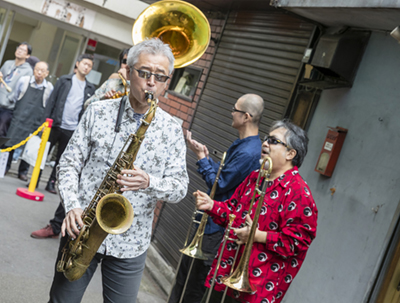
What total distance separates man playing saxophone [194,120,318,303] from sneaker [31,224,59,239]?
11.5 feet

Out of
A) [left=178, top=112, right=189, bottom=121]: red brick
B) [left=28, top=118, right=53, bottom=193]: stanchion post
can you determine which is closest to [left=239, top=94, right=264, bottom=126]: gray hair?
[left=178, top=112, right=189, bottom=121]: red brick

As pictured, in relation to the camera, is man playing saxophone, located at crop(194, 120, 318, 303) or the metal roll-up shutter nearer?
man playing saxophone, located at crop(194, 120, 318, 303)

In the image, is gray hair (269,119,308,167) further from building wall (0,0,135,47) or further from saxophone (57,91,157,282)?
building wall (0,0,135,47)

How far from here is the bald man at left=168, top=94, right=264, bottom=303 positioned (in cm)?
426

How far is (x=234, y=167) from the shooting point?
13.9 feet

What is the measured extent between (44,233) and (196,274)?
264 centimetres

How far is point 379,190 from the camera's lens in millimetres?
4082

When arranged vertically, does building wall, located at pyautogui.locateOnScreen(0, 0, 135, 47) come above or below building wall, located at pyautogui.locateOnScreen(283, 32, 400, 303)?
above

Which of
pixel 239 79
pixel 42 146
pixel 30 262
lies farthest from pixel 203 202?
pixel 42 146

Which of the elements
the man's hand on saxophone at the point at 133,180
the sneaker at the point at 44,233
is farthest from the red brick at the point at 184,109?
the man's hand on saxophone at the point at 133,180

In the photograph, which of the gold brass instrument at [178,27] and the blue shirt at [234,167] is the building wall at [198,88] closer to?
the gold brass instrument at [178,27]

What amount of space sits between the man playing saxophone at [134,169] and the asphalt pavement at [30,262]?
201cm

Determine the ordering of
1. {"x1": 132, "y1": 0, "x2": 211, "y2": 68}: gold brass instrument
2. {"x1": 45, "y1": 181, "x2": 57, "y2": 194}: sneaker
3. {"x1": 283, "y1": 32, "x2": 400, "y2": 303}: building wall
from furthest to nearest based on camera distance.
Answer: {"x1": 45, "y1": 181, "x2": 57, "y2": 194}: sneaker < {"x1": 132, "y1": 0, "x2": 211, "y2": 68}: gold brass instrument < {"x1": 283, "y1": 32, "x2": 400, "y2": 303}: building wall

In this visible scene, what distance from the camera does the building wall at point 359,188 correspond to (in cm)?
403
